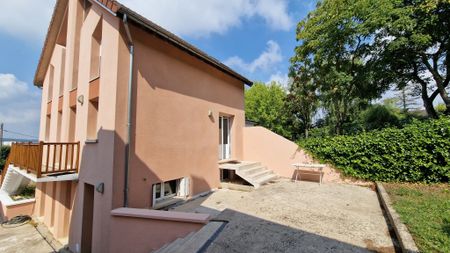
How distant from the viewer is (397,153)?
325 inches

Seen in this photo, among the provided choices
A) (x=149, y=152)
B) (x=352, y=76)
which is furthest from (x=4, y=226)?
(x=352, y=76)

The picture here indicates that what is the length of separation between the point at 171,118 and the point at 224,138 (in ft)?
14.2


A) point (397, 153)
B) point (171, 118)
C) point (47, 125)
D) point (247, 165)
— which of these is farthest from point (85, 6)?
point (397, 153)

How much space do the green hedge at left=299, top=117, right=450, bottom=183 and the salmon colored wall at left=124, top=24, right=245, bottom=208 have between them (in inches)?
233

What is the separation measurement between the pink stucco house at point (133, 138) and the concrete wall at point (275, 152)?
0.19 feet

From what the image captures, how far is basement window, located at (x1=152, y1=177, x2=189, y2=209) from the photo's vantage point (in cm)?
703

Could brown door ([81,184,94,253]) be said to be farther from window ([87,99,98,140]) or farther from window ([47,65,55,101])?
window ([47,65,55,101])

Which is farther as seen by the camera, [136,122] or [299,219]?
[136,122]

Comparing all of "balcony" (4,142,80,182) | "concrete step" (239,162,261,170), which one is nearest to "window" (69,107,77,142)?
"balcony" (4,142,80,182)

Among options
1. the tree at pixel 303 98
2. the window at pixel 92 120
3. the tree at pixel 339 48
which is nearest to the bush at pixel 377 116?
the tree at pixel 303 98

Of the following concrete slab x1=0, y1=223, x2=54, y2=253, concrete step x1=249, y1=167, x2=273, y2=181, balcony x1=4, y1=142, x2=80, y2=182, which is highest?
balcony x1=4, y1=142, x2=80, y2=182

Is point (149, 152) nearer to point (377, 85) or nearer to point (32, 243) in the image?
point (32, 243)

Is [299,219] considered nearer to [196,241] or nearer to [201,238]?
[201,238]

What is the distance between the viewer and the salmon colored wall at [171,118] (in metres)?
6.54
